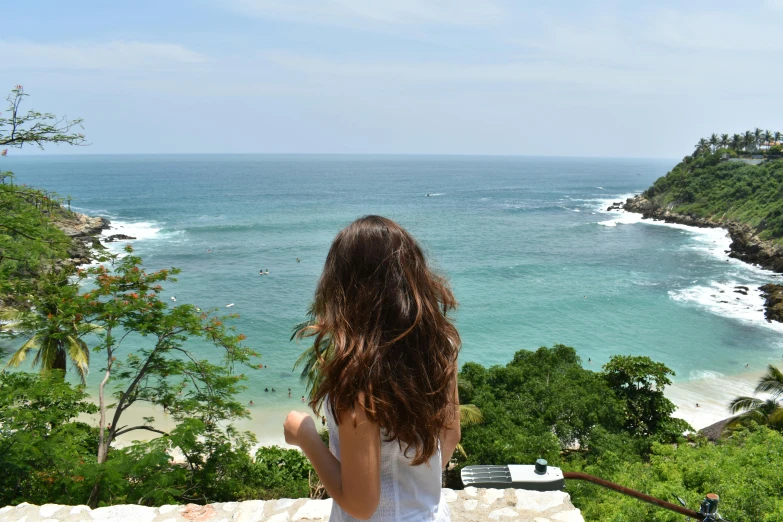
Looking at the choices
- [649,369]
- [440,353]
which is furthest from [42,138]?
[649,369]

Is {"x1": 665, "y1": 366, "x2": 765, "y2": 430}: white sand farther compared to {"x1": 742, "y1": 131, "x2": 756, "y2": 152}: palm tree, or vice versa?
{"x1": 742, "y1": 131, "x2": 756, "y2": 152}: palm tree

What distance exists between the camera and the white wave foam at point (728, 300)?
28031 mm

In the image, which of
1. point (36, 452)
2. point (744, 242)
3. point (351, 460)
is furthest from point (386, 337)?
point (744, 242)

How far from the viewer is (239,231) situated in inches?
2018

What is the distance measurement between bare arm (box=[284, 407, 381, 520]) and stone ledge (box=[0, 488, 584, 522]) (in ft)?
10.5

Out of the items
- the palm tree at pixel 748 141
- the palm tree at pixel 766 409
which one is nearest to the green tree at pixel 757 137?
the palm tree at pixel 748 141

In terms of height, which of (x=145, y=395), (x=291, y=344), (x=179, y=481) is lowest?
(x=291, y=344)

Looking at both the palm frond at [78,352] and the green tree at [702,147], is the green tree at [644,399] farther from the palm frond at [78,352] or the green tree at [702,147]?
the green tree at [702,147]

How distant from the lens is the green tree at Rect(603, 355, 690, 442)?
14094 mm

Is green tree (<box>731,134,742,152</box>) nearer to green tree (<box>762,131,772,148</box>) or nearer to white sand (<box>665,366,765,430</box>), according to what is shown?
green tree (<box>762,131,772,148</box>)

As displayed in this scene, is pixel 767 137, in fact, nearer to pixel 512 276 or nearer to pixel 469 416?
pixel 512 276

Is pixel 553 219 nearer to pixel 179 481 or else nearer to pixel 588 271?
pixel 588 271

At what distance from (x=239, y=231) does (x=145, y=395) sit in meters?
42.4

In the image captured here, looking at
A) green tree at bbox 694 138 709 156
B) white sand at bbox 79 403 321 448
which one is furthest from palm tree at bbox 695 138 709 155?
white sand at bbox 79 403 321 448
